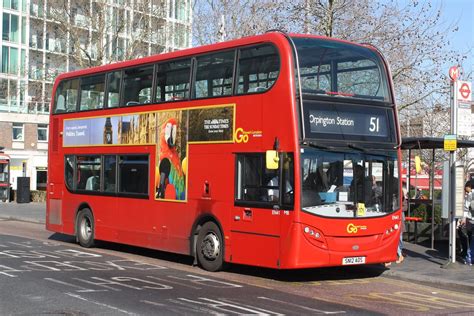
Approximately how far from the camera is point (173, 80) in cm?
1427

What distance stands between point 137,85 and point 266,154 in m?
4.98

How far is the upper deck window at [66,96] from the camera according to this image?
17641mm

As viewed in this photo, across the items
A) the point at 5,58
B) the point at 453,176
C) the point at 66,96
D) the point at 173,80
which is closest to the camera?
the point at 453,176

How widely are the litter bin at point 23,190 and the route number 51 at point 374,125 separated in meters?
29.7

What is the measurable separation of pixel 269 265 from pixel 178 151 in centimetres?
353

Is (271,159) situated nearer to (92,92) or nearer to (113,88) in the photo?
(113,88)

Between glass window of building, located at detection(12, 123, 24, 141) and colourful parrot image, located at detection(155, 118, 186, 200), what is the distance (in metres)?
53.5

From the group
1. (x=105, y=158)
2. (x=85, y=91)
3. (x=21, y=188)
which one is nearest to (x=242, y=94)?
(x=105, y=158)

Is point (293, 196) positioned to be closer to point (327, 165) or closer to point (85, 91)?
point (327, 165)

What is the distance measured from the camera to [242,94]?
1245 centimetres

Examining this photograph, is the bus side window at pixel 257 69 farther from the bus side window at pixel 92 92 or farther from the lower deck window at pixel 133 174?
the bus side window at pixel 92 92

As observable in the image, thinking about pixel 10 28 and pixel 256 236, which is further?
pixel 10 28

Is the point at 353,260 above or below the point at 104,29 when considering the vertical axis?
below

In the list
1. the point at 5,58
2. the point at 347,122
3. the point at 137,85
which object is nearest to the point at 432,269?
the point at 347,122
